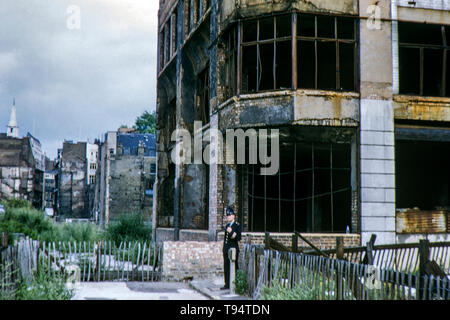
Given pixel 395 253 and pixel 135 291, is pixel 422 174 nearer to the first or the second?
pixel 395 253

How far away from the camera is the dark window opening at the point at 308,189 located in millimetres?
18344

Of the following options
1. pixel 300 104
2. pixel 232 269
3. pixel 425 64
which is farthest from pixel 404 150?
pixel 232 269

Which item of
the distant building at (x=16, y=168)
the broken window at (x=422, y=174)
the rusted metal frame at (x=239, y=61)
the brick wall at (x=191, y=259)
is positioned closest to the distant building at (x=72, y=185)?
the distant building at (x=16, y=168)

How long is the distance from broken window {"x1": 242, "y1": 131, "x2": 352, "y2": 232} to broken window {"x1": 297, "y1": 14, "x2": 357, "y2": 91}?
2351 millimetres

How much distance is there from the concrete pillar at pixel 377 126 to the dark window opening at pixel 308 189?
1.07 meters

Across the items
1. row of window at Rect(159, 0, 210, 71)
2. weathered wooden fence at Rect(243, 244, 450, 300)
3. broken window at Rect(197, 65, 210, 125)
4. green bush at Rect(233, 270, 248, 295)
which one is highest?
row of window at Rect(159, 0, 210, 71)

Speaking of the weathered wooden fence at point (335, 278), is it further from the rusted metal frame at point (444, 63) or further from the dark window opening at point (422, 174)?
the dark window opening at point (422, 174)

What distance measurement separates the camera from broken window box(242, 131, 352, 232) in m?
18.3

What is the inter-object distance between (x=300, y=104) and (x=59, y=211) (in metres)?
74.4

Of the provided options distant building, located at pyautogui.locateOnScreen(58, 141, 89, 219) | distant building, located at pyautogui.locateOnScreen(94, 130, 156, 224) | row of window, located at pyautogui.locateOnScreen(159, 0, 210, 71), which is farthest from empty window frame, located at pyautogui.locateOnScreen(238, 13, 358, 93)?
distant building, located at pyautogui.locateOnScreen(58, 141, 89, 219)

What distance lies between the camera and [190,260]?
1559cm

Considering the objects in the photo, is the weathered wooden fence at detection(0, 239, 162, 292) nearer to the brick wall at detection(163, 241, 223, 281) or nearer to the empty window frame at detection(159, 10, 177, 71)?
the brick wall at detection(163, 241, 223, 281)

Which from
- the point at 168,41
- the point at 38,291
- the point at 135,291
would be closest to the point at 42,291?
the point at 38,291
